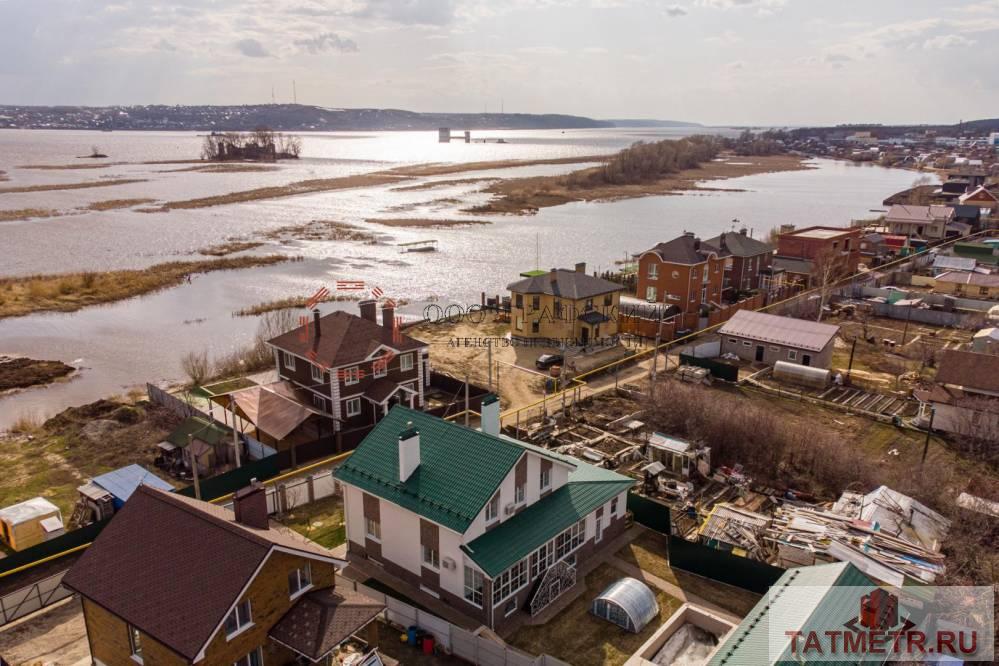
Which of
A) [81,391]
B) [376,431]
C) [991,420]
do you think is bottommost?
[81,391]

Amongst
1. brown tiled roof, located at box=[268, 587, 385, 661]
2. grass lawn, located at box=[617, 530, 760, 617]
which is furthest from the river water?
grass lawn, located at box=[617, 530, 760, 617]

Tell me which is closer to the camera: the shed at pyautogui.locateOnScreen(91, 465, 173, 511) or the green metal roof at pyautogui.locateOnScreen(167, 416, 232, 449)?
the shed at pyautogui.locateOnScreen(91, 465, 173, 511)

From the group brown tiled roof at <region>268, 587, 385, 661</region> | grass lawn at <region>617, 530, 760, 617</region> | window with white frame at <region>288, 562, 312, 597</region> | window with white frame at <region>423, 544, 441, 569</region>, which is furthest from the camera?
grass lawn at <region>617, 530, 760, 617</region>

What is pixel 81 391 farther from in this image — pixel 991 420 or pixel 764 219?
pixel 764 219

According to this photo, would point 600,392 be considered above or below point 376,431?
below

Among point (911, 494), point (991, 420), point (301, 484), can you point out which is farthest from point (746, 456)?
point (301, 484)

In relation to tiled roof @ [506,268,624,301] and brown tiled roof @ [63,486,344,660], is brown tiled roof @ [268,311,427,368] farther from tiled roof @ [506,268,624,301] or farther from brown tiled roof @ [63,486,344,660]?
brown tiled roof @ [63,486,344,660]

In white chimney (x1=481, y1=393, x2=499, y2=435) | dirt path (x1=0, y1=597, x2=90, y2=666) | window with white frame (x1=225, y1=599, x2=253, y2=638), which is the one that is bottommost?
dirt path (x1=0, y1=597, x2=90, y2=666)

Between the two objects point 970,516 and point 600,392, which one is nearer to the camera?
point 970,516
